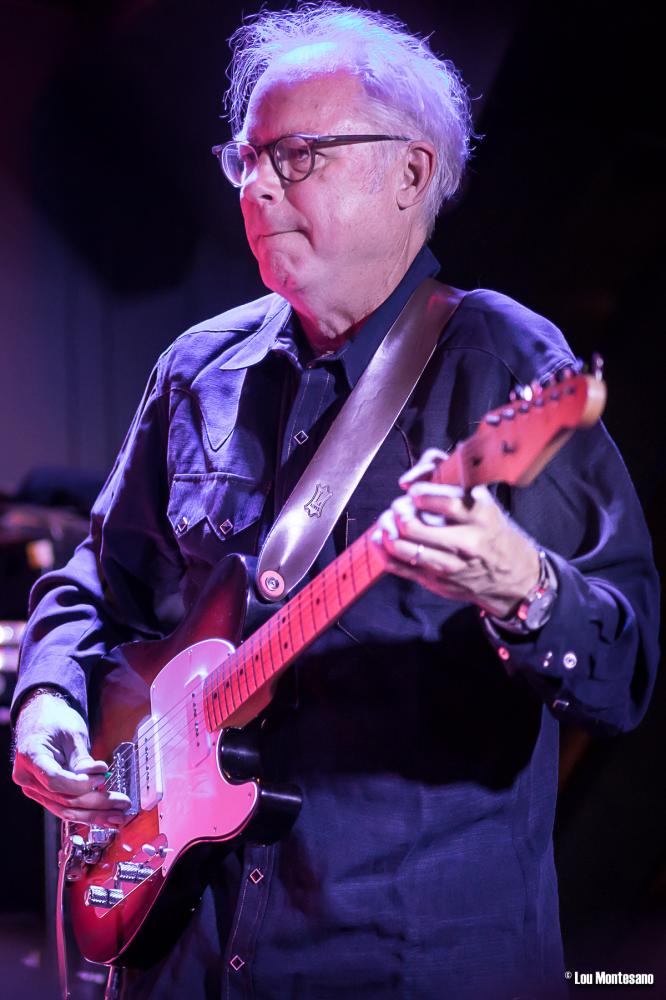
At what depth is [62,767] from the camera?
1.86 m

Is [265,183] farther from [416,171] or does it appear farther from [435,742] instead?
[435,742]

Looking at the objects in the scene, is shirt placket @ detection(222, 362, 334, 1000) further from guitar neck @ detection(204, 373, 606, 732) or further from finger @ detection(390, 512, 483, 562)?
finger @ detection(390, 512, 483, 562)

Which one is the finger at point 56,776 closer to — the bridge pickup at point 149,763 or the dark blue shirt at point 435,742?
the bridge pickup at point 149,763

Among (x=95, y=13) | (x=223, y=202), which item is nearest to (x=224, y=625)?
(x=223, y=202)

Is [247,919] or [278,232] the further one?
[278,232]

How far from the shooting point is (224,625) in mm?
1709

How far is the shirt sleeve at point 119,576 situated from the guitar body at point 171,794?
17 cm

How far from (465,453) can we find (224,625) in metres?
0.60

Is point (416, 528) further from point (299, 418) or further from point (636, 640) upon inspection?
point (299, 418)

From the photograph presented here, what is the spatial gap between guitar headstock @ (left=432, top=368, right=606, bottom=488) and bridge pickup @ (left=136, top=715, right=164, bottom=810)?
815 millimetres
